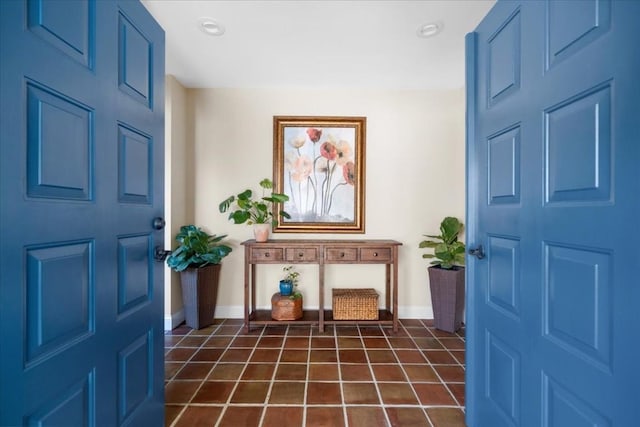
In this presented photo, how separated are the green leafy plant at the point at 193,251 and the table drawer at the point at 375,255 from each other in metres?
1.32

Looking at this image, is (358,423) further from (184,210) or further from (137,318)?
(184,210)

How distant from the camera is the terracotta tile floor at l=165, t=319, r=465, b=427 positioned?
1563 millimetres

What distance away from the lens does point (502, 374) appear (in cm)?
119

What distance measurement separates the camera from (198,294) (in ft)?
8.79

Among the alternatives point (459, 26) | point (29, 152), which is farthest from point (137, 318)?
point (459, 26)

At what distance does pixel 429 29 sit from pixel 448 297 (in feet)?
7.45

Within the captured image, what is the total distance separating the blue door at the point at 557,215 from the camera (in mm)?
691

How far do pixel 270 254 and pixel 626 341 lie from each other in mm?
2329

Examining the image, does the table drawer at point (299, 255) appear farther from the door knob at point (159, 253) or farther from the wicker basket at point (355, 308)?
the door knob at point (159, 253)

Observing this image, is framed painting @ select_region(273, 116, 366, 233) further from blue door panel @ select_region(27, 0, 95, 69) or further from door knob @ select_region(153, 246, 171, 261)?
blue door panel @ select_region(27, 0, 95, 69)

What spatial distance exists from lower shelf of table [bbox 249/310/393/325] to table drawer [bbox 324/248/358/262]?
0.58 meters

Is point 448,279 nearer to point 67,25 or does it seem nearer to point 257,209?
point 257,209

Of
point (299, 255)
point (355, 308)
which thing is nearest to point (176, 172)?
point (299, 255)

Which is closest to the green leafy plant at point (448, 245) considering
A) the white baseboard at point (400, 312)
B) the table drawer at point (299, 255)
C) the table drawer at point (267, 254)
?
the white baseboard at point (400, 312)
